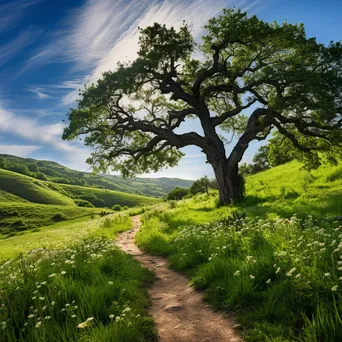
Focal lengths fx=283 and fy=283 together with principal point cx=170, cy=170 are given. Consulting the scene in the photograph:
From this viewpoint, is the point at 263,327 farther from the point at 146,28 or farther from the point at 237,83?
the point at 237,83

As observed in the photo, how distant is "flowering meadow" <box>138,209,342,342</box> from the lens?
445 cm

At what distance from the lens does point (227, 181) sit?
24359mm

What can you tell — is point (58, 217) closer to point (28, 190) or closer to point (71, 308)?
point (28, 190)

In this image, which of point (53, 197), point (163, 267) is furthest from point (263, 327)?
point (53, 197)

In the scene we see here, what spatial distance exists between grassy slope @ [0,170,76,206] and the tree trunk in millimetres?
155342

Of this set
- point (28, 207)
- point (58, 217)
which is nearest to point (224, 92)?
point (58, 217)

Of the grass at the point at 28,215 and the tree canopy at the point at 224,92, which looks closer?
the tree canopy at the point at 224,92

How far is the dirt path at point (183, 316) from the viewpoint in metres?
5.17

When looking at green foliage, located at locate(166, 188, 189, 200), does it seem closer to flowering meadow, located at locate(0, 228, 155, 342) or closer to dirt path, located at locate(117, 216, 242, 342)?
dirt path, located at locate(117, 216, 242, 342)

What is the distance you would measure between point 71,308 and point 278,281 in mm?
4206

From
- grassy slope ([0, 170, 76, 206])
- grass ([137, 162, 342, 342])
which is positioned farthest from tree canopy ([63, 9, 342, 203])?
grassy slope ([0, 170, 76, 206])

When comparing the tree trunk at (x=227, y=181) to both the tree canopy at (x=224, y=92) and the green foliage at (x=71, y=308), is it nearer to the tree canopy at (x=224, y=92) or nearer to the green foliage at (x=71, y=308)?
the tree canopy at (x=224, y=92)

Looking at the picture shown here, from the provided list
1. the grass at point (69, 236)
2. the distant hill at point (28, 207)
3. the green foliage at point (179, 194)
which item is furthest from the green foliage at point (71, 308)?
the distant hill at point (28, 207)

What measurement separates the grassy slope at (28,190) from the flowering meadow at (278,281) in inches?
6645
